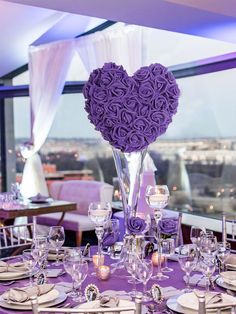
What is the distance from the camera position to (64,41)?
679cm

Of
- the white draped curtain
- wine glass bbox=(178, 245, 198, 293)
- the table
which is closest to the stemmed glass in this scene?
wine glass bbox=(178, 245, 198, 293)

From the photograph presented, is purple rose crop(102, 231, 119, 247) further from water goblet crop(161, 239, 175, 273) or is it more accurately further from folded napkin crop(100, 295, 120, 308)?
folded napkin crop(100, 295, 120, 308)

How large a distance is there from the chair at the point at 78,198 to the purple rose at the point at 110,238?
3491 millimetres

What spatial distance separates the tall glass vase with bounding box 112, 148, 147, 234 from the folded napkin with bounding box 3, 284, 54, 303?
2.13ft

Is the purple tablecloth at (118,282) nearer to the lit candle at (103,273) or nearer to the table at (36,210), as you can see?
the lit candle at (103,273)

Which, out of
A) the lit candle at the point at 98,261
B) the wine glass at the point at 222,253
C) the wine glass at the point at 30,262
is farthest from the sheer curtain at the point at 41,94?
the wine glass at the point at 222,253

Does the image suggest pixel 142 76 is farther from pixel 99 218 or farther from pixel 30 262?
pixel 30 262

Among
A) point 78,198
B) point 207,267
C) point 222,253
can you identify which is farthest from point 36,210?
point 207,267

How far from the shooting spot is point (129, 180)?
272cm

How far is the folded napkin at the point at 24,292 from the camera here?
2.01 metres

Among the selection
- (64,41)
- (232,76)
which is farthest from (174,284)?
(64,41)

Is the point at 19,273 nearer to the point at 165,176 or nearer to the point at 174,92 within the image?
the point at 174,92

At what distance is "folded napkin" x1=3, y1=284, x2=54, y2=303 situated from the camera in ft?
6.60

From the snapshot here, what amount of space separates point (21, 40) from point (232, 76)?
2941 millimetres
